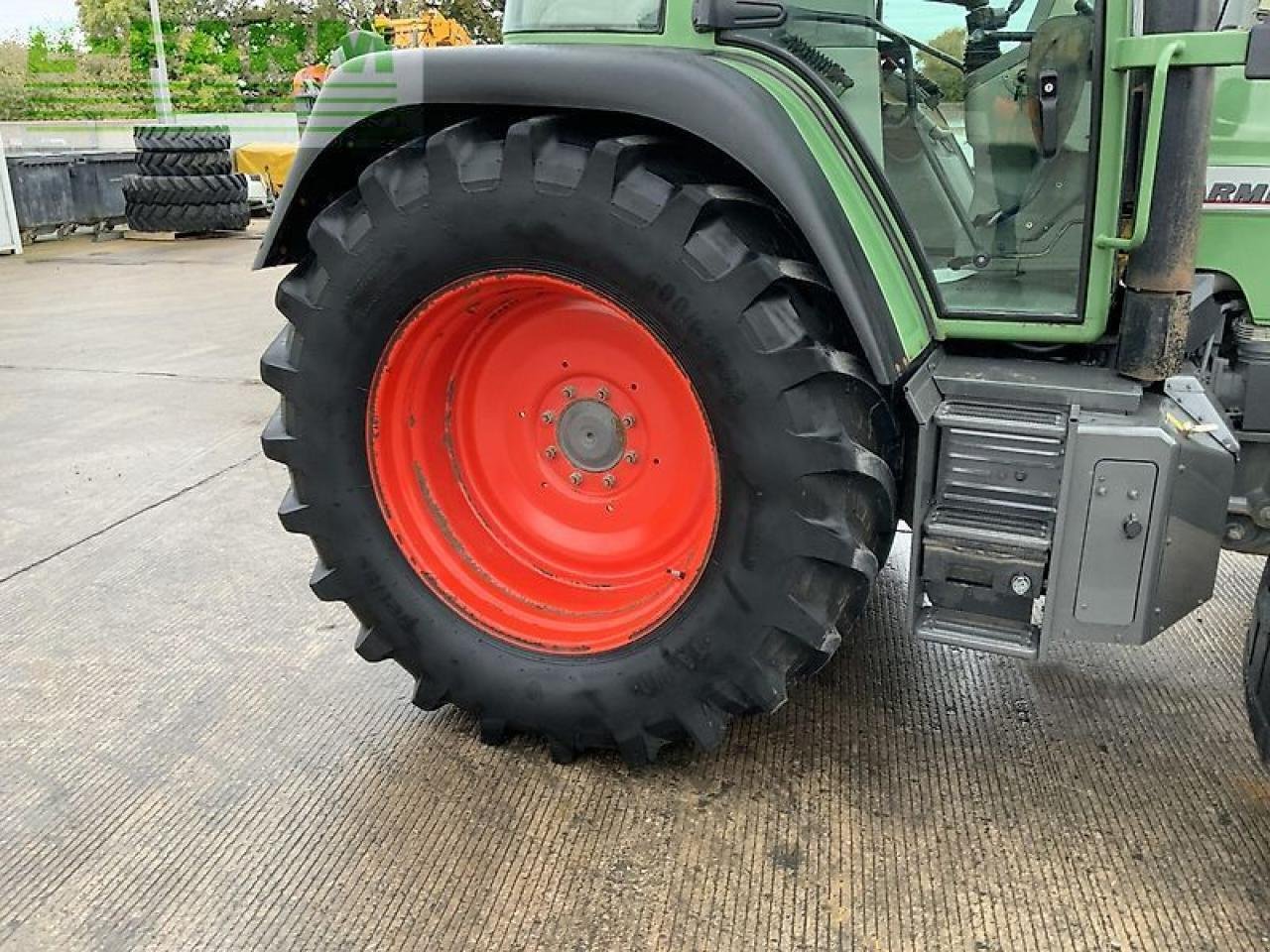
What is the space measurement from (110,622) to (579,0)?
215cm

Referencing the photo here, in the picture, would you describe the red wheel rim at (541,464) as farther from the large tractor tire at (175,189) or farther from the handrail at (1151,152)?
the large tractor tire at (175,189)

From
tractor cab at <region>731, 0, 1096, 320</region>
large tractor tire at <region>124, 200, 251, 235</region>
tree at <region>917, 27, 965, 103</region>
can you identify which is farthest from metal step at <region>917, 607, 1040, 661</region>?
large tractor tire at <region>124, 200, 251, 235</region>

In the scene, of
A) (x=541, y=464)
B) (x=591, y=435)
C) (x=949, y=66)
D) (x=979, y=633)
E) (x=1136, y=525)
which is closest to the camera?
(x=1136, y=525)

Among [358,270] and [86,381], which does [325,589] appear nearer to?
[358,270]

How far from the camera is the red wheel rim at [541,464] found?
2.35 meters

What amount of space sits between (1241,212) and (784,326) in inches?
43.4

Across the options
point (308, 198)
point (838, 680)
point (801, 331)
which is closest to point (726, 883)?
point (838, 680)

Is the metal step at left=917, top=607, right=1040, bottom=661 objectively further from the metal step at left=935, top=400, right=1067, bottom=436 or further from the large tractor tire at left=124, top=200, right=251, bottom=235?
the large tractor tire at left=124, top=200, right=251, bottom=235

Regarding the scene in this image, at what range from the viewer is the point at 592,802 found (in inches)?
90.0

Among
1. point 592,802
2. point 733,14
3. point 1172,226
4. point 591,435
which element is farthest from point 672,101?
point 592,802

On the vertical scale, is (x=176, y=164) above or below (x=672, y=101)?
below

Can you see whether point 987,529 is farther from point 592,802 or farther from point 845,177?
point 592,802

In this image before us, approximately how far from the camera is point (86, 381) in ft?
19.6

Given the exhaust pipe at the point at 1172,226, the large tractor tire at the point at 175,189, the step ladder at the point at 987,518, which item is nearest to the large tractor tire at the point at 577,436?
the step ladder at the point at 987,518
